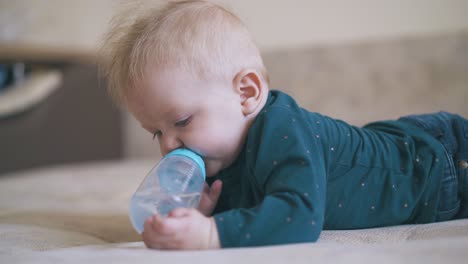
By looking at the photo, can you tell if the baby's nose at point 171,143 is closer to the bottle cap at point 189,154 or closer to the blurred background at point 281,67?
the bottle cap at point 189,154

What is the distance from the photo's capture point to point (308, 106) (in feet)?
7.61

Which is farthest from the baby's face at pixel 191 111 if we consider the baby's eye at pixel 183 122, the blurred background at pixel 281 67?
the blurred background at pixel 281 67

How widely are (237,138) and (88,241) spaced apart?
34 centimetres

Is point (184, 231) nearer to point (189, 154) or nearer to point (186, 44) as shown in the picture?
point (189, 154)

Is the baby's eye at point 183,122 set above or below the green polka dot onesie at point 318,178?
above

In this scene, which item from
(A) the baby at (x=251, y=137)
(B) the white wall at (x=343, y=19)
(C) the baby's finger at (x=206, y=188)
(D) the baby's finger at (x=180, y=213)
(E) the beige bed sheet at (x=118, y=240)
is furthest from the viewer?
(B) the white wall at (x=343, y=19)

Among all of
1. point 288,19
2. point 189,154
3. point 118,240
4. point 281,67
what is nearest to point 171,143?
point 189,154

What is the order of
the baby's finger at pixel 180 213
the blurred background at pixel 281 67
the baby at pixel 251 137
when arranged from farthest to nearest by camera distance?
the blurred background at pixel 281 67 < the baby at pixel 251 137 < the baby's finger at pixel 180 213

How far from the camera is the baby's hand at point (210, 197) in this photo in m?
0.96

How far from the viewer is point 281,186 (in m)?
0.78

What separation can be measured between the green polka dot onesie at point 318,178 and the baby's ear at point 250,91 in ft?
0.08

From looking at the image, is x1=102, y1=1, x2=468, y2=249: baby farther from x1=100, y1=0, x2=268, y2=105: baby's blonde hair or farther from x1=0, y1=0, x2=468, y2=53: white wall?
x1=0, y1=0, x2=468, y2=53: white wall

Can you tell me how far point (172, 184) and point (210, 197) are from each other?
11 centimetres

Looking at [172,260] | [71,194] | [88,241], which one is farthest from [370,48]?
[172,260]
